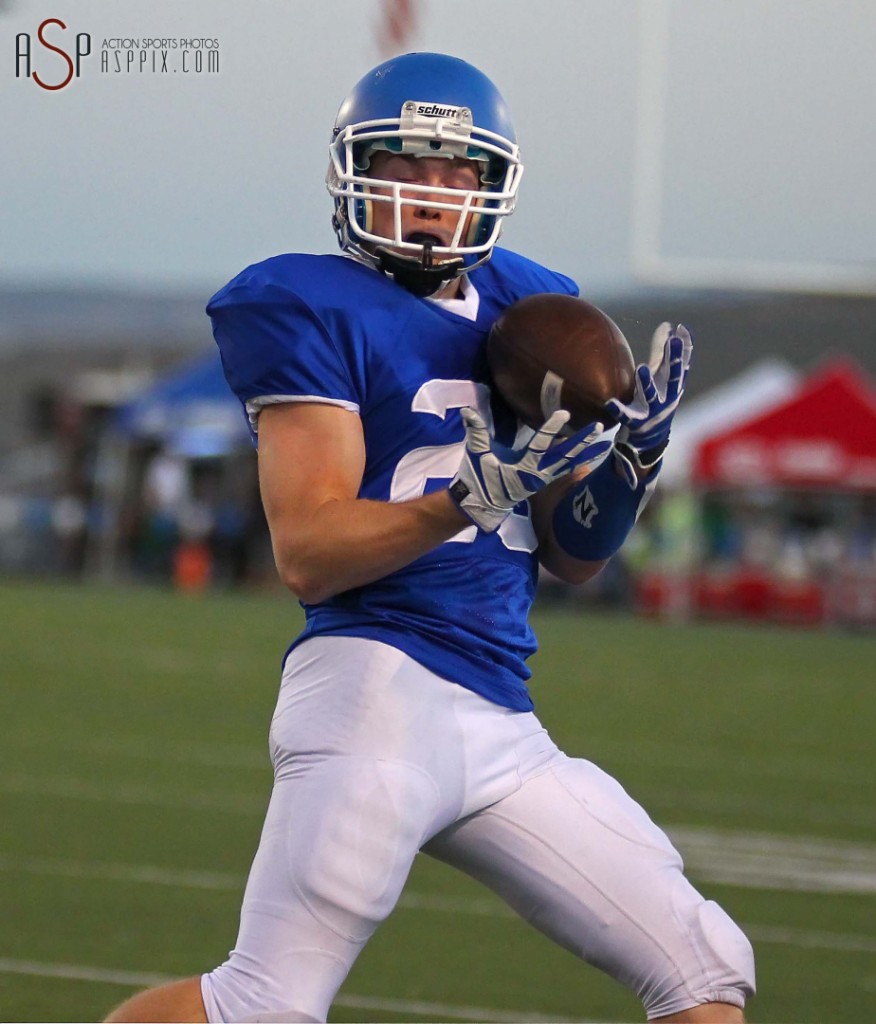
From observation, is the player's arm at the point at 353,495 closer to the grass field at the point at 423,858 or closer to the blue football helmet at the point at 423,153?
the blue football helmet at the point at 423,153

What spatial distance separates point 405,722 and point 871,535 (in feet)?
45.2

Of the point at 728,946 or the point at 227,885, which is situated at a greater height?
the point at 728,946

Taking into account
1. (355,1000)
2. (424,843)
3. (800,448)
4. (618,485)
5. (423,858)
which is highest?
(618,485)

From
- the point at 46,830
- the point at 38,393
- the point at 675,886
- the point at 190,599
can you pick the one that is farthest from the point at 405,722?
the point at 38,393

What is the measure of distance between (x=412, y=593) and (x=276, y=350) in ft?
1.27

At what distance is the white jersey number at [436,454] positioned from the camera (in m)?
2.71

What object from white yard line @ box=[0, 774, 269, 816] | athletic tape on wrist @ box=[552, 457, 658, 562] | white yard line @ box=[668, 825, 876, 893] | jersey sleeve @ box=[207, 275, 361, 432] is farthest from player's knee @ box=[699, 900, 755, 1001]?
white yard line @ box=[0, 774, 269, 816]

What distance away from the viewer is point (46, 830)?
6254 mm

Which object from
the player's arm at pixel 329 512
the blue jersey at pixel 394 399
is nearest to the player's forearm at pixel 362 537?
the player's arm at pixel 329 512

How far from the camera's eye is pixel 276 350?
264 cm

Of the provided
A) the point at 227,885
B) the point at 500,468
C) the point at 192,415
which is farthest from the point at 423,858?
the point at 192,415

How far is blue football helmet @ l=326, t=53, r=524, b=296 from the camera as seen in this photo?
8.95 feet

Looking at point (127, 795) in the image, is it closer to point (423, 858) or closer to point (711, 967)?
point (423, 858)

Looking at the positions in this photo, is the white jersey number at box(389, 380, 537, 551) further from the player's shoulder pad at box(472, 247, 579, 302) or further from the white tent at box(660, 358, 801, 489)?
the white tent at box(660, 358, 801, 489)
